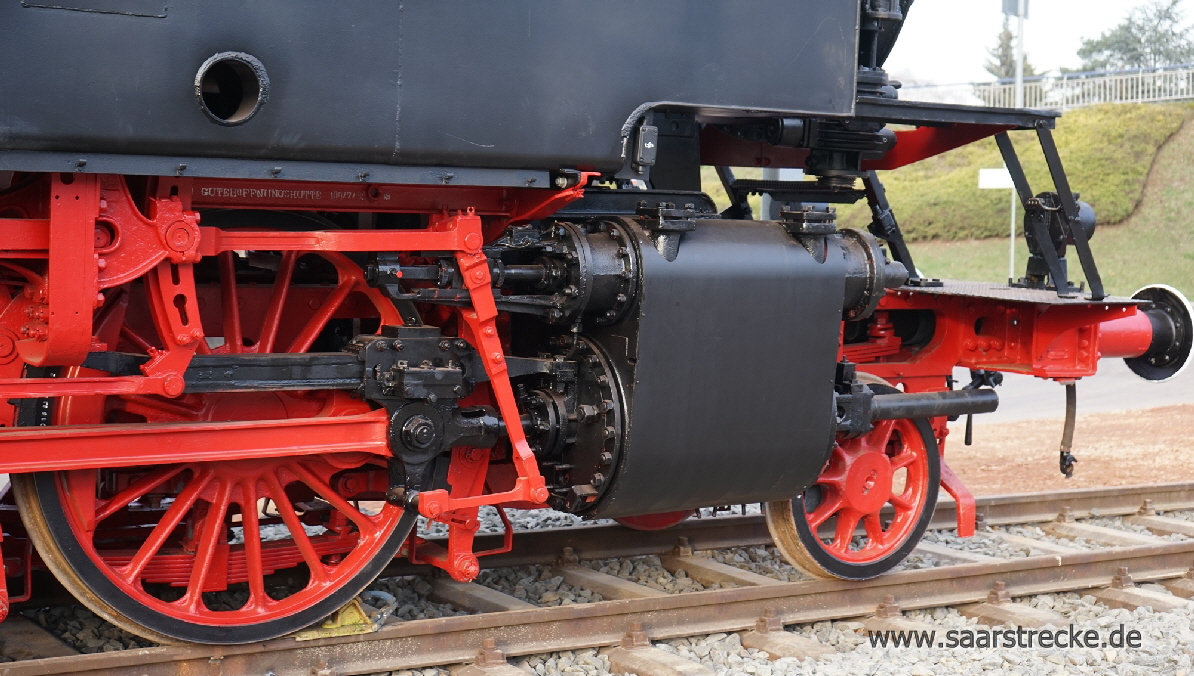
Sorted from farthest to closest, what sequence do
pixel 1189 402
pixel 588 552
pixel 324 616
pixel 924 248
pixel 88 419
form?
pixel 924 248
pixel 1189 402
pixel 588 552
pixel 324 616
pixel 88 419

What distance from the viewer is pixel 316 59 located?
3.95 m

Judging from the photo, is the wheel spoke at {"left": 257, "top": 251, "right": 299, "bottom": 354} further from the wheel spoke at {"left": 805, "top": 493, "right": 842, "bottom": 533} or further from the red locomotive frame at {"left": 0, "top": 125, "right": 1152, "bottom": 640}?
the wheel spoke at {"left": 805, "top": 493, "right": 842, "bottom": 533}

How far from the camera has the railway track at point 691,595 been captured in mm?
4613

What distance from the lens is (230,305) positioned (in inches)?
189

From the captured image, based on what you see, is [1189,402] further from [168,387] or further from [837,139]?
[168,387]

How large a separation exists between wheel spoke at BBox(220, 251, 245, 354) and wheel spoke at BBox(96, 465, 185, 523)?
49cm

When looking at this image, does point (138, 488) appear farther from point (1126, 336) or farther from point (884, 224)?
point (1126, 336)

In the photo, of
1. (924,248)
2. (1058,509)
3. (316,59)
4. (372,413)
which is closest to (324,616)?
(372,413)

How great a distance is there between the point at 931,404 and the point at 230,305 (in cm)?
325

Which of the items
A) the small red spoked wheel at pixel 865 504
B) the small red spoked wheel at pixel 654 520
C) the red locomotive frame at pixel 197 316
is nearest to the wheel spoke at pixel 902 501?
the small red spoked wheel at pixel 865 504

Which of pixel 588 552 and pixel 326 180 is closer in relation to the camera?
pixel 326 180

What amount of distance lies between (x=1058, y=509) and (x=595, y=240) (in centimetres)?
432

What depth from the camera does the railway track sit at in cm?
461

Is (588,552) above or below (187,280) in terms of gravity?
below
